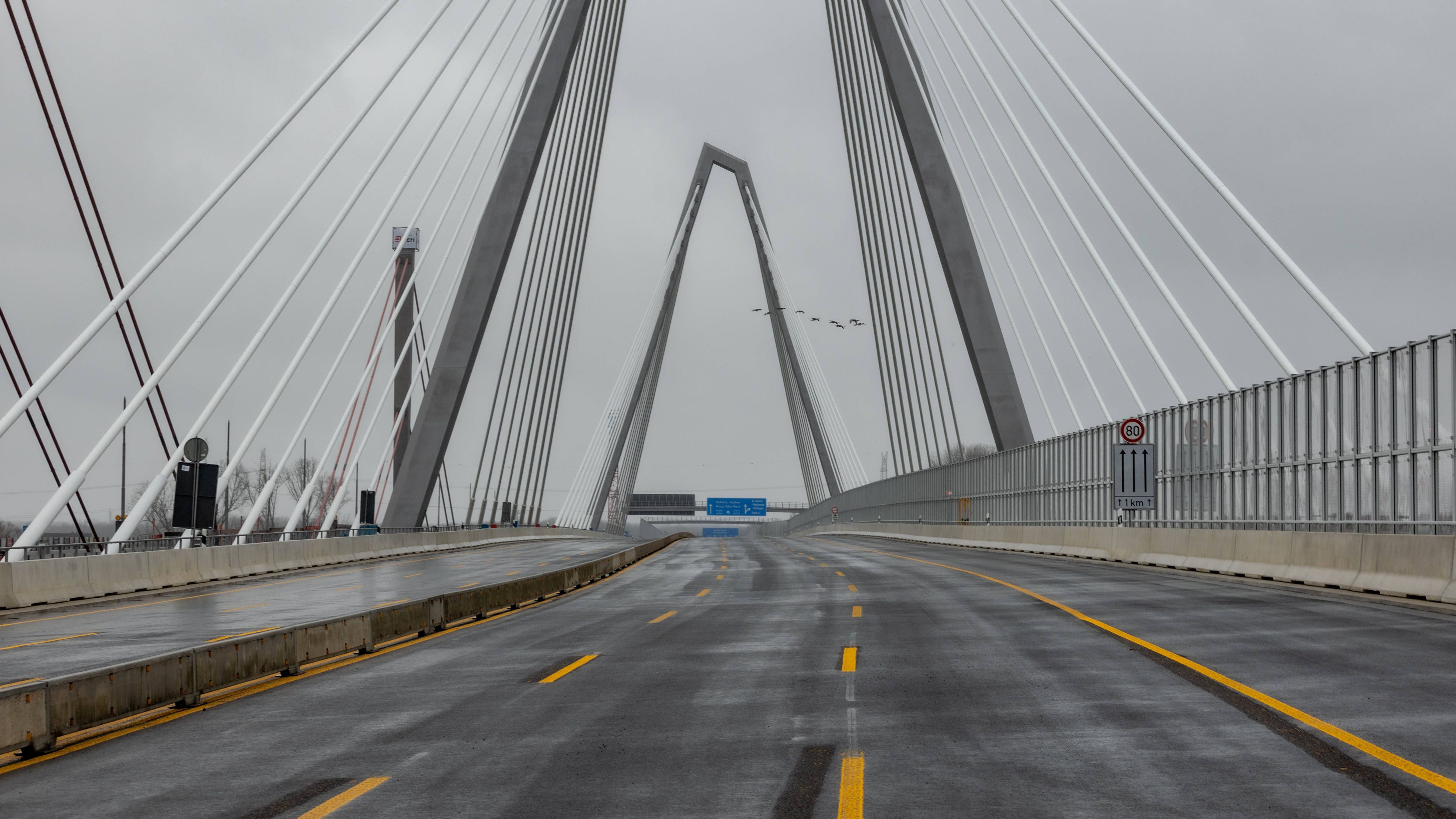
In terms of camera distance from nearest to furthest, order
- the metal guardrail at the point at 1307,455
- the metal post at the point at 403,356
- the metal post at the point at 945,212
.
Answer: the metal guardrail at the point at 1307,455, the metal post at the point at 945,212, the metal post at the point at 403,356

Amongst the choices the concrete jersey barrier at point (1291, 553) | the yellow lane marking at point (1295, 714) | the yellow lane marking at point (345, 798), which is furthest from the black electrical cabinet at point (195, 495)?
the yellow lane marking at point (345, 798)

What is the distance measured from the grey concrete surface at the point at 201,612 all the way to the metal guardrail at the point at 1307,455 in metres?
15.4

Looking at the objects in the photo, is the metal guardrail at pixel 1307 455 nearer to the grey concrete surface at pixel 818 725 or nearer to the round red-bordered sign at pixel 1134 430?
the round red-bordered sign at pixel 1134 430

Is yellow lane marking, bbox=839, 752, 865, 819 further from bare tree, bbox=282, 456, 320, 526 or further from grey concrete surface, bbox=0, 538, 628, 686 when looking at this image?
bare tree, bbox=282, 456, 320, 526

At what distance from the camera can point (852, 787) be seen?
704 centimetres

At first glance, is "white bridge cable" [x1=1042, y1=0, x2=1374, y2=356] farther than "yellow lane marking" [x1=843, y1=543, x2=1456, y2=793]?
Yes

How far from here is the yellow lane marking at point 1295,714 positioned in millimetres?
6918

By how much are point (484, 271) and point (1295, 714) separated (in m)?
31.3

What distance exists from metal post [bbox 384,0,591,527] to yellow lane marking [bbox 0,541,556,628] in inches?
127

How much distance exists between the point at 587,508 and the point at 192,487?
5847 cm

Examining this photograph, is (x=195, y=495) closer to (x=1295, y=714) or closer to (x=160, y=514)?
(x=1295, y=714)

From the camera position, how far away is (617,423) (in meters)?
90.6

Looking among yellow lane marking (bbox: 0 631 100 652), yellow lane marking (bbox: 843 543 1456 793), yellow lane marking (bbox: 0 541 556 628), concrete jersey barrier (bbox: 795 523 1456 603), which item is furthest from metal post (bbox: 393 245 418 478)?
yellow lane marking (bbox: 843 543 1456 793)

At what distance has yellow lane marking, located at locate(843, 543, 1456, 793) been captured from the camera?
692 cm
